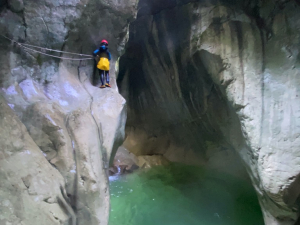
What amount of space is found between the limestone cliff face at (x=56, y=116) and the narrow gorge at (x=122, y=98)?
0.05 ft

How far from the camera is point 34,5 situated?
388cm

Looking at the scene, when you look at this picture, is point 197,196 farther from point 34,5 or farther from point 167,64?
point 34,5

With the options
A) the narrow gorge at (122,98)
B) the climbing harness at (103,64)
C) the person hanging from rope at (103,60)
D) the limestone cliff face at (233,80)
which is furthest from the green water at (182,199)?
the climbing harness at (103,64)

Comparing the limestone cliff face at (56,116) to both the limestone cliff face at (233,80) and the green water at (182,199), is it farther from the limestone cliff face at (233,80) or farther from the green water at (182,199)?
the green water at (182,199)

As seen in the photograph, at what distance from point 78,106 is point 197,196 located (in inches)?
169

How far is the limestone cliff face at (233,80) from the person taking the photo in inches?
155

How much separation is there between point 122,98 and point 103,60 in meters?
0.93

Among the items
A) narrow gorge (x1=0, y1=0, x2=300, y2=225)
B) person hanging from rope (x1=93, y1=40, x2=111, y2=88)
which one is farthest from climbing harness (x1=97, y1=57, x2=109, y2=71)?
narrow gorge (x1=0, y1=0, x2=300, y2=225)

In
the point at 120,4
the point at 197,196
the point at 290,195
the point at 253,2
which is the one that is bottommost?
the point at 197,196

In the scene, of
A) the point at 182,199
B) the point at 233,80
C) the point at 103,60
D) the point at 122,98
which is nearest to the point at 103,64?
the point at 103,60

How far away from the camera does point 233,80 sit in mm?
4648

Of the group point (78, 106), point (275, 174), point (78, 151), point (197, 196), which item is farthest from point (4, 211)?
point (197, 196)

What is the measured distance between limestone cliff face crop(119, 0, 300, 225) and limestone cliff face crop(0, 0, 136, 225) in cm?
190

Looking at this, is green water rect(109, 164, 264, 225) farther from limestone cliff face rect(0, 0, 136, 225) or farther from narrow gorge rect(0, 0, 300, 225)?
limestone cliff face rect(0, 0, 136, 225)
